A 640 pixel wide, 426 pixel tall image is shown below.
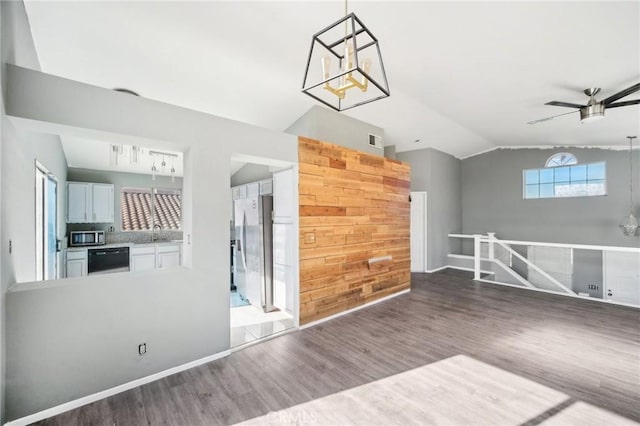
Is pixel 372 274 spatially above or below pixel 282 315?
above

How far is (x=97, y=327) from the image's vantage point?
2156 millimetres

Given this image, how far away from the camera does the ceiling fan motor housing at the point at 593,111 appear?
3061 mm

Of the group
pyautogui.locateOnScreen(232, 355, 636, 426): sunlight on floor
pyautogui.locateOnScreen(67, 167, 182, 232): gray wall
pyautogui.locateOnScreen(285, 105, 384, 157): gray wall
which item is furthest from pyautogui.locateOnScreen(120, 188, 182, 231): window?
pyautogui.locateOnScreen(232, 355, 636, 426): sunlight on floor

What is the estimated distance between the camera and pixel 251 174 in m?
6.36

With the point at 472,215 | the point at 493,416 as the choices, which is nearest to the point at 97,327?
the point at 493,416

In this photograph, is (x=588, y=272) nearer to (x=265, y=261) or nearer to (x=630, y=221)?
(x=630, y=221)

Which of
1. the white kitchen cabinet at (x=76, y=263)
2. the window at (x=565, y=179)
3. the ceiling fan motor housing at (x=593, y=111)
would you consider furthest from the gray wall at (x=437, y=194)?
the white kitchen cabinet at (x=76, y=263)

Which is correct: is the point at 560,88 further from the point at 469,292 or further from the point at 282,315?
the point at 282,315

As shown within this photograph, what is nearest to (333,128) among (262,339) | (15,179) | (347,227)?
(347,227)

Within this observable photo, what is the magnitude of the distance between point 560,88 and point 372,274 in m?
3.54

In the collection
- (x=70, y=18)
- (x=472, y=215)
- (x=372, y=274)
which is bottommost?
(x=372, y=274)

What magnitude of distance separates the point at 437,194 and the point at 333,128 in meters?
4.19

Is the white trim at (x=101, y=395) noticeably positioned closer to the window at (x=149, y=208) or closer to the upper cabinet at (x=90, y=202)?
the upper cabinet at (x=90, y=202)

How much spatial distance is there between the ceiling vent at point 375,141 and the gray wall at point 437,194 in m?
2.27
